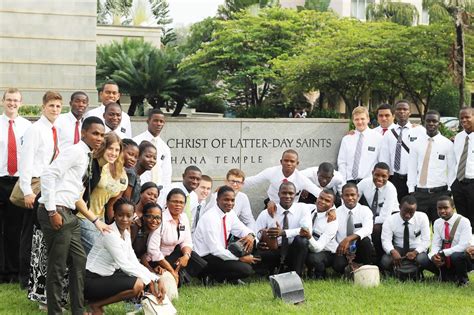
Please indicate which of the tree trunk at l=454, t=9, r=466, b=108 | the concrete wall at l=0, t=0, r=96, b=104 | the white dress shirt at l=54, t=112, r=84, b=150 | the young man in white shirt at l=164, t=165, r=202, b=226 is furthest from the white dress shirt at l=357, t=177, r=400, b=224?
the tree trunk at l=454, t=9, r=466, b=108

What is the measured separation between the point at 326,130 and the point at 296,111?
26.4m

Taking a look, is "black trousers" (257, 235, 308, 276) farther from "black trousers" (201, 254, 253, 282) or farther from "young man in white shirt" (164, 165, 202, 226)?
"young man in white shirt" (164, 165, 202, 226)

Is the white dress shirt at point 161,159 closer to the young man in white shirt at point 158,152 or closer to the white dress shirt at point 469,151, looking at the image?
the young man in white shirt at point 158,152

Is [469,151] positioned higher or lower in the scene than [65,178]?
higher

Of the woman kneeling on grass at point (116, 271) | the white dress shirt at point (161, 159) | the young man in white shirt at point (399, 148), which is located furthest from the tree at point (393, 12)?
the woman kneeling on grass at point (116, 271)

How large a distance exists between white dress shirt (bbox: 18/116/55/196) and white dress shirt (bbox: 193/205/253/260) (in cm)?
175

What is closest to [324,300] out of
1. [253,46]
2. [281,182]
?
[281,182]

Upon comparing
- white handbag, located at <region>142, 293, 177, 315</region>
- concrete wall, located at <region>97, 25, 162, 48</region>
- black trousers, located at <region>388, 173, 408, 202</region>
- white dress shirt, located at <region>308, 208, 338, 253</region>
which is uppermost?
concrete wall, located at <region>97, 25, 162, 48</region>

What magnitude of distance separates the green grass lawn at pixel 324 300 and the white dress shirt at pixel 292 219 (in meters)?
0.55

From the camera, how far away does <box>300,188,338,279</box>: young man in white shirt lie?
8.89 meters

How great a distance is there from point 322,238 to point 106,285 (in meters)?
2.80

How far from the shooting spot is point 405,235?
9.05 m

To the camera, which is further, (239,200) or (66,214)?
(239,200)

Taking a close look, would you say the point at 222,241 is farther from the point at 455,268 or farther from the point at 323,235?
the point at 455,268
